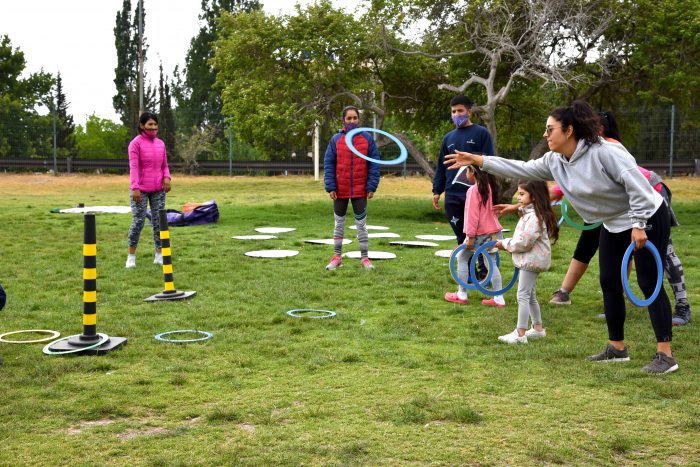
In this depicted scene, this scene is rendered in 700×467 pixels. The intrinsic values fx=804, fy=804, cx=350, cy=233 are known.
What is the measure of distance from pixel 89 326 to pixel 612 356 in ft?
11.6

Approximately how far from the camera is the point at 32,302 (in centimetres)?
726

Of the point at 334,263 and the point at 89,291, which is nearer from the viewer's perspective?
the point at 89,291

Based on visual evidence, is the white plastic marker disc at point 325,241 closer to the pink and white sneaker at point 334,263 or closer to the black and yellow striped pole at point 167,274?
the pink and white sneaker at point 334,263

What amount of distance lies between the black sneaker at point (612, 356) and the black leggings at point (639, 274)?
0.24ft

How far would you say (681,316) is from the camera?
255 inches

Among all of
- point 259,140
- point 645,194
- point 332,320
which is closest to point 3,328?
point 332,320

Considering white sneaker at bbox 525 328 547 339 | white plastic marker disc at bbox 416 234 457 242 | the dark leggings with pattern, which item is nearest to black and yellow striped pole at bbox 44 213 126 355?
white sneaker at bbox 525 328 547 339

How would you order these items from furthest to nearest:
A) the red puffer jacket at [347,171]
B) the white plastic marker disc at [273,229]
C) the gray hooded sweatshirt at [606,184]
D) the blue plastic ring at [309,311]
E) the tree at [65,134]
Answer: the tree at [65,134], the white plastic marker disc at [273,229], the red puffer jacket at [347,171], the blue plastic ring at [309,311], the gray hooded sweatshirt at [606,184]

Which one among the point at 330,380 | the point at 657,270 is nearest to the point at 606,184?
the point at 657,270

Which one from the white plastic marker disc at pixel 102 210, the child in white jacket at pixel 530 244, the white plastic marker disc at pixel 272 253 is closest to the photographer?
the child in white jacket at pixel 530 244

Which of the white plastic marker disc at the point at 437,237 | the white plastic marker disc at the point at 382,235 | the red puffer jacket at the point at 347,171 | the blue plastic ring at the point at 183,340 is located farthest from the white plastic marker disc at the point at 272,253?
the blue plastic ring at the point at 183,340

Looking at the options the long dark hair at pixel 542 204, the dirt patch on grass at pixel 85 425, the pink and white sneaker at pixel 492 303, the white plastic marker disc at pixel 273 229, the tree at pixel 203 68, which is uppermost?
the tree at pixel 203 68

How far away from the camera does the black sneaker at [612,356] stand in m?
5.24

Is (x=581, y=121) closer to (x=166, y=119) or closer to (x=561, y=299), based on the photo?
(x=561, y=299)
